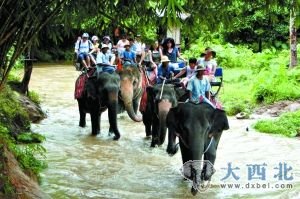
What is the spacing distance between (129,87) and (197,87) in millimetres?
3689

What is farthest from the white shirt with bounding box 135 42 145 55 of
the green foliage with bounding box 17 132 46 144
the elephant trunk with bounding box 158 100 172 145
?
the elephant trunk with bounding box 158 100 172 145

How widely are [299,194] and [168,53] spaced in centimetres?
518

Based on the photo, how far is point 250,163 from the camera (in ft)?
29.7

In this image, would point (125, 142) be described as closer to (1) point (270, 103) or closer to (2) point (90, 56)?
(2) point (90, 56)

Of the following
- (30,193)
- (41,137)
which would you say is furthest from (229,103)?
(30,193)

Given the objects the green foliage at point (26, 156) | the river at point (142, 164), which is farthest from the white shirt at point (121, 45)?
the green foliage at point (26, 156)

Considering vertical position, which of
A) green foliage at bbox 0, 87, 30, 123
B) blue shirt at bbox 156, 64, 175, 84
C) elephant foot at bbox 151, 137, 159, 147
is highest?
blue shirt at bbox 156, 64, 175, 84

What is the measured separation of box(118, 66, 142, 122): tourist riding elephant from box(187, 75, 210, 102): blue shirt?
3189 mm

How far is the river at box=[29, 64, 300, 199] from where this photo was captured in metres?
7.39

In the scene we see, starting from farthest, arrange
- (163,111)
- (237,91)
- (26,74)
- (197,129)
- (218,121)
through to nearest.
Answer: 1. (237,91)
2. (26,74)
3. (163,111)
4. (218,121)
5. (197,129)

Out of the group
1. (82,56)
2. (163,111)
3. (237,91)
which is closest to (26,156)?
(163,111)

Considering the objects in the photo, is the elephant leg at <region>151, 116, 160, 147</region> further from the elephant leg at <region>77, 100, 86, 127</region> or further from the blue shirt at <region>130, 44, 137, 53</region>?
the blue shirt at <region>130, 44, 137, 53</region>

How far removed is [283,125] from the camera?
11406 millimetres

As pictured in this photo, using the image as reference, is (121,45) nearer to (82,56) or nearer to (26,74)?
(82,56)
